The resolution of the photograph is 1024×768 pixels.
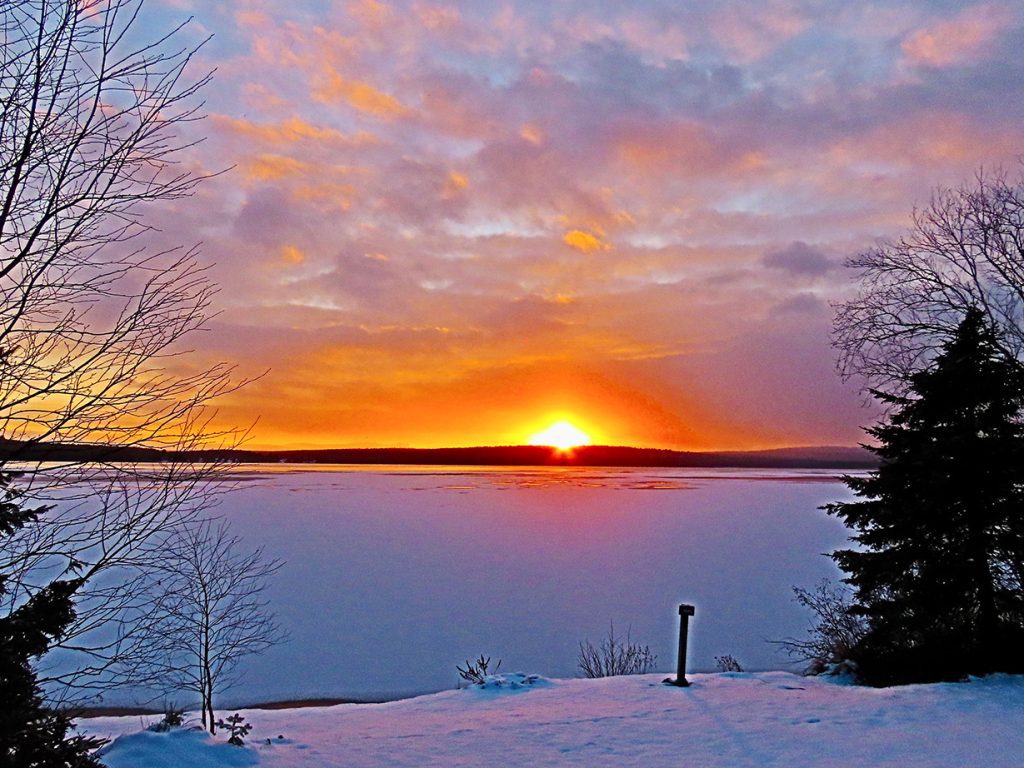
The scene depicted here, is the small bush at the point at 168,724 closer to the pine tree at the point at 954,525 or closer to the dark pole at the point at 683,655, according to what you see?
the dark pole at the point at 683,655

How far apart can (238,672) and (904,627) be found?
12.8 meters

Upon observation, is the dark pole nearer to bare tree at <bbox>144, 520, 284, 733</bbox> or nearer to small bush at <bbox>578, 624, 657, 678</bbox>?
small bush at <bbox>578, 624, 657, 678</bbox>

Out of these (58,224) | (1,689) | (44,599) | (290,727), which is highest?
(58,224)

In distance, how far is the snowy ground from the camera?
21.5 feet

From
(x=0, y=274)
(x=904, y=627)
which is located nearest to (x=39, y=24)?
(x=0, y=274)

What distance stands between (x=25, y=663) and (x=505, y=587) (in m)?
19.2

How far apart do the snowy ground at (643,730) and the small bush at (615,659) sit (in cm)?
504

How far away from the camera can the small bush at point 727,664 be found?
1451 centimetres

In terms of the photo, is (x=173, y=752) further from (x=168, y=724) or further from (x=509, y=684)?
(x=509, y=684)

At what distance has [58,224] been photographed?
158 inches

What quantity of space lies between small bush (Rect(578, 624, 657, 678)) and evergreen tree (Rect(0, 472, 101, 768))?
11.1 meters

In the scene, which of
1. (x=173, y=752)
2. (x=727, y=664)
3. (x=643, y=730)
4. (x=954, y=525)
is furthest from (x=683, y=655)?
(x=173, y=752)

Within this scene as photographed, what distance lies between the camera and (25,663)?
180 inches

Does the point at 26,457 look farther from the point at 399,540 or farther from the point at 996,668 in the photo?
the point at 399,540
